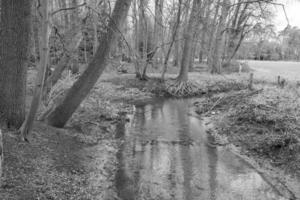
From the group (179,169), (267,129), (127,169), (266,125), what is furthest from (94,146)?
(266,125)

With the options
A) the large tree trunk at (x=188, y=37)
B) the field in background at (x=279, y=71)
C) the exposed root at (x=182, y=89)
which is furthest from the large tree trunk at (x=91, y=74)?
the field in background at (x=279, y=71)

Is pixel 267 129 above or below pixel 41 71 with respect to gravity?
below

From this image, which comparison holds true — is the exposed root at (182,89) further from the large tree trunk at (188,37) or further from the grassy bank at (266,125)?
the grassy bank at (266,125)

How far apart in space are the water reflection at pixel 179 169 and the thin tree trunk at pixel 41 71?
2157 millimetres

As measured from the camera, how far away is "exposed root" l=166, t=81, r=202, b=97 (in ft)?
54.8

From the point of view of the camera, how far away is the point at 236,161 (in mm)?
6949

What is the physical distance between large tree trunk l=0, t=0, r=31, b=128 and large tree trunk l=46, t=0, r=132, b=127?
6.48 feet

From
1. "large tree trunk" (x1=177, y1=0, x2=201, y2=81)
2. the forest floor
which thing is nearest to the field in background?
"large tree trunk" (x1=177, y1=0, x2=201, y2=81)

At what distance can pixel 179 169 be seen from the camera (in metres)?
6.25

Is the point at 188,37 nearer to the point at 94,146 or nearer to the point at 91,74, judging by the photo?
the point at 91,74

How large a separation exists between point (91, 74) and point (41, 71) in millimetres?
2493

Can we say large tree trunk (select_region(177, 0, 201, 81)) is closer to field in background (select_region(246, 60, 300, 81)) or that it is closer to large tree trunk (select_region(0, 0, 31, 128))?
field in background (select_region(246, 60, 300, 81))

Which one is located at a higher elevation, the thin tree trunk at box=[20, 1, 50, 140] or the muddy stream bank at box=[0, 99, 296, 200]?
the thin tree trunk at box=[20, 1, 50, 140]

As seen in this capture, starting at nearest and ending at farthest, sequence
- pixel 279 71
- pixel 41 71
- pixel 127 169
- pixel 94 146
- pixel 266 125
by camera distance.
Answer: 1. pixel 41 71
2. pixel 127 169
3. pixel 94 146
4. pixel 266 125
5. pixel 279 71
